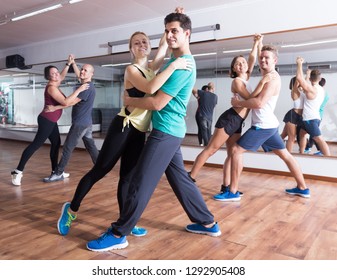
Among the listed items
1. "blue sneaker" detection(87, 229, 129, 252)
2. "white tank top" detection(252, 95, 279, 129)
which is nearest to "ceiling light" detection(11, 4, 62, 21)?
"white tank top" detection(252, 95, 279, 129)

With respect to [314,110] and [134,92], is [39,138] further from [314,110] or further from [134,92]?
[314,110]

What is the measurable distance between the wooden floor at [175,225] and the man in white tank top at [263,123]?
387mm

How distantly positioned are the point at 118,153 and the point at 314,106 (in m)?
3.23

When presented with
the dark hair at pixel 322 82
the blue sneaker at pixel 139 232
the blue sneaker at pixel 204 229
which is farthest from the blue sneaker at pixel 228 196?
the dark hair at pixel 322 82

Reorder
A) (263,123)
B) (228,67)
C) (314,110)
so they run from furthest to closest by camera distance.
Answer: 1. (228,67)
2. (314,110)
3. (263,123)

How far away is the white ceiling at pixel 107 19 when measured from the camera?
4.30 meters

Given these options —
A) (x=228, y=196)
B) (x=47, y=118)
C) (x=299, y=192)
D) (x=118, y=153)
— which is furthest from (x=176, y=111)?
(x=47, y=118)

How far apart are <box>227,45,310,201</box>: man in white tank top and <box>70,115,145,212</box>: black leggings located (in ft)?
4.30

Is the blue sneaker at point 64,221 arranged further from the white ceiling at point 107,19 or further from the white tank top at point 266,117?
the white ceiling at point 107,19

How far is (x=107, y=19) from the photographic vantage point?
5.59 meters

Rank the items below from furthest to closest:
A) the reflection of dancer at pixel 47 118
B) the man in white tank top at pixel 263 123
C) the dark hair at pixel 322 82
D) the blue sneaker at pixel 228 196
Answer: the dark hair at pixel 322 82 → the reflection of dancer at pixel 47 118 → the blue sneaker at pixel 228 196 → the man in white tank top at pixel 263 123

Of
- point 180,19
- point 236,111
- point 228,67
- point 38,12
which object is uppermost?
point 38,12

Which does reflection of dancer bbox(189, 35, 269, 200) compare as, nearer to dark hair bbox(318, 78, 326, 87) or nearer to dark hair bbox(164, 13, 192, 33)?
dark hair bbox(164, 13, 192, 33)

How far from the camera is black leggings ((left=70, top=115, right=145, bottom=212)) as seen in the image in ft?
5.99
